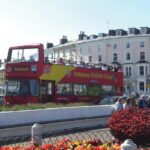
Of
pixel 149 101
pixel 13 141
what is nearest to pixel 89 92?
pixel 149 101

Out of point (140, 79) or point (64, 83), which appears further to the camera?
point (140, 79)

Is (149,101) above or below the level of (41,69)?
below

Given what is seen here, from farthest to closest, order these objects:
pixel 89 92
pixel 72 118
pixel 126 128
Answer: pixel 89 92 < pixel 72 118 < pixel 126 128

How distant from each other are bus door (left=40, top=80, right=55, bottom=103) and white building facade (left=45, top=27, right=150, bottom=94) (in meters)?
53.8

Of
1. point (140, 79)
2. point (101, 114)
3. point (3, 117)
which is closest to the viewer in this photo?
point (3, 117)

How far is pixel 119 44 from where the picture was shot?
302ft

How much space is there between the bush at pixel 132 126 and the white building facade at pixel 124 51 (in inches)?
2789

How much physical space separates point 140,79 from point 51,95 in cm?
5746

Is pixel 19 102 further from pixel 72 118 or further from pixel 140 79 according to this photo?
pixel 140 79

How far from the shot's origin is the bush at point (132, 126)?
1216cm

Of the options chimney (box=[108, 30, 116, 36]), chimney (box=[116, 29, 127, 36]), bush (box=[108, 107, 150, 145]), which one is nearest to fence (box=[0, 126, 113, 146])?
bush (box=[108, 107, 150, 145])

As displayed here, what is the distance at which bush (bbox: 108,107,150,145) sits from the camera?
12156 mm

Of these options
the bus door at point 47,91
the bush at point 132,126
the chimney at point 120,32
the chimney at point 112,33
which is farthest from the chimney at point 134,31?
the bush at point 132,126

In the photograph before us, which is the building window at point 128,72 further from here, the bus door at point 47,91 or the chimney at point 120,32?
the bus door at point 47,91
